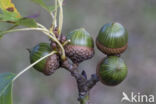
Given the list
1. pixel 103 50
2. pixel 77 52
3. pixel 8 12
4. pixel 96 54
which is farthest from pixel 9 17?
pixel 96 54

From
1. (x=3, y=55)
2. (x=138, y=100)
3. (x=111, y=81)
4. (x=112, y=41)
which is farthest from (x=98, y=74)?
(x=3, y=55)

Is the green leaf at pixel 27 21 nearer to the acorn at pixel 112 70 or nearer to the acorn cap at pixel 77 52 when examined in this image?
the acorn cap at pixel 77 52

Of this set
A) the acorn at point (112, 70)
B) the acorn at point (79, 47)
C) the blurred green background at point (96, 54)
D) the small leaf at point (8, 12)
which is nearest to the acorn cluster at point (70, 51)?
the acorn at point (79, 47)

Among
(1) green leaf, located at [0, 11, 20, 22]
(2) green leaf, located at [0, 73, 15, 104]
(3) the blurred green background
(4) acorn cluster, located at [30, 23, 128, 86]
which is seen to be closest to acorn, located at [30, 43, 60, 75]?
(4) acorn cluster, located at [30, 23, 128, 86]

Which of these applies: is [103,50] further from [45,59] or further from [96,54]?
[96,54]

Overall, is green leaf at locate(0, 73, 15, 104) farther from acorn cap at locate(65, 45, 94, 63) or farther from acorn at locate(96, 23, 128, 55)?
acorn at locate(96, 23, 128, 55)
